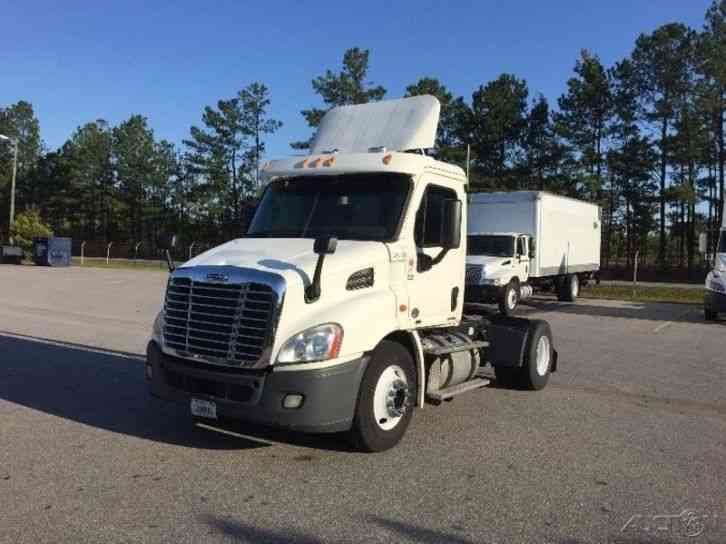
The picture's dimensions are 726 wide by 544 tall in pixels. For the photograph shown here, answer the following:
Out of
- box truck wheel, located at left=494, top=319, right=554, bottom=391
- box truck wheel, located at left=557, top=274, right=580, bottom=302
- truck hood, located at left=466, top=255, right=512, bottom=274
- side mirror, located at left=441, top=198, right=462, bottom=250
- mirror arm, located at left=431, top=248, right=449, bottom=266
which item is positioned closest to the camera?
side mirror, located at left=441, top=198, right=462, bottom=250

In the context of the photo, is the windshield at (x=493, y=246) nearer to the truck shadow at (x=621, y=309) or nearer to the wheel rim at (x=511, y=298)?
the wheel rim at (x=511, y=298)

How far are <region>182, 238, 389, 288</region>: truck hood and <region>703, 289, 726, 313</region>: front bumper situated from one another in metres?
13.4

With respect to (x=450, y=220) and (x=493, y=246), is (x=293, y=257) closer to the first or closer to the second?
(x=450, y=220)

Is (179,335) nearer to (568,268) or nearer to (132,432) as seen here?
(132,432)

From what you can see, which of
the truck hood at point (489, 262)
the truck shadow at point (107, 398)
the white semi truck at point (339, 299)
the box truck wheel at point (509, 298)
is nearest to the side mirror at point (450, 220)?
the white semi truck at point (339, 299)

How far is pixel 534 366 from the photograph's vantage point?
26.8 ft

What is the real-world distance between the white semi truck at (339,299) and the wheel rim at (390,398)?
0.6 inches

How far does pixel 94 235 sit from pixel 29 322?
72.2 m

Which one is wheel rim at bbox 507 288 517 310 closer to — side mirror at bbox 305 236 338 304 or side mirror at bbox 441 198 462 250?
side mirror at bbox 441 198 462 250

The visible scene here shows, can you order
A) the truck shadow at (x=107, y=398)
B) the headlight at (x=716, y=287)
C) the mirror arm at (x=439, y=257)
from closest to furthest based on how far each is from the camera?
the truck shadow at (x=107, y=398)
the mirror arm at (x=439, y=257)
the headlight at (x=716, y=287)

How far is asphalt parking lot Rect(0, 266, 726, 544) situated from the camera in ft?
13.7

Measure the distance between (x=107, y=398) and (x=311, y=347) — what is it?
11.0 ft

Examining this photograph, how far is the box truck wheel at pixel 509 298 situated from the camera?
1882 centimetres

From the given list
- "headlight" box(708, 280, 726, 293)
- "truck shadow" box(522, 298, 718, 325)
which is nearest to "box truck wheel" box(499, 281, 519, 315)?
"truck shadow" box(522, 298, 718, 325)
